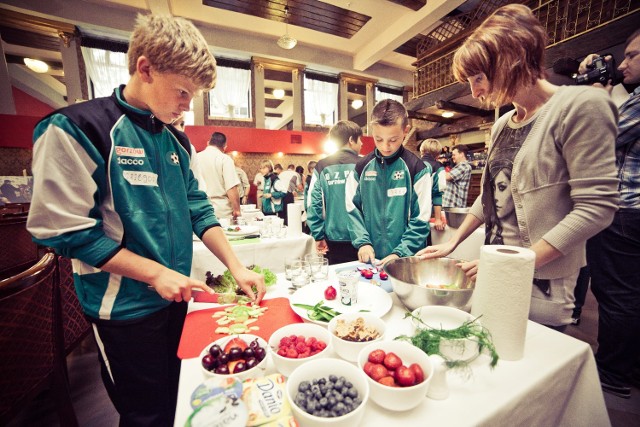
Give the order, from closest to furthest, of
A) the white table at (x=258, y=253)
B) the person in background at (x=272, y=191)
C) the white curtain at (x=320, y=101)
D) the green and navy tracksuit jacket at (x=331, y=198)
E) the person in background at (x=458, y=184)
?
the white table at (x=258, y=253), the green and navy tracksuit jacket at (x=331, y=198), the person in background at (x=458, y=184), the person in background at (x=272, y=191), the white curtain at (x=320, y=101)

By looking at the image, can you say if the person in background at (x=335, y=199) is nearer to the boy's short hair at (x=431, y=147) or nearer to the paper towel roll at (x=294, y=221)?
the paper towel roll at (x=294, y=221)

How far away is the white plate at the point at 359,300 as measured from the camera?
1089 mm

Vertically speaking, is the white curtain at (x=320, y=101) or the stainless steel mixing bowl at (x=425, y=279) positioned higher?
the white curtain at (x=320, y=101)

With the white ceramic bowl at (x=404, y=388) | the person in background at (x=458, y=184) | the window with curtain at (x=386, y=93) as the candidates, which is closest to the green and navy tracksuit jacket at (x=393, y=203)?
the white ceramic bowl at (x=404, y=388)

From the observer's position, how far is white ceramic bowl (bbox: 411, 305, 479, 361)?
2.34 feet

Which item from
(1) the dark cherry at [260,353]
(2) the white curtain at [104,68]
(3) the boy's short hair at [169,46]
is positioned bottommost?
(1) the dark cherry at [260,353]

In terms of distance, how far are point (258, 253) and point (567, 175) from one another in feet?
7.28

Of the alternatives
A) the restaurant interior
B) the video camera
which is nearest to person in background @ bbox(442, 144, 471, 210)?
the restaurant interior

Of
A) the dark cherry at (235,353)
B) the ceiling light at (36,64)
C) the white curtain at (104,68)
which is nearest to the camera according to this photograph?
the dark cherry at (235,353)

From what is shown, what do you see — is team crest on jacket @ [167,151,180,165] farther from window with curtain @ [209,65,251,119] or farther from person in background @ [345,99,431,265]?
window with curtain @ [209,65,251,119]

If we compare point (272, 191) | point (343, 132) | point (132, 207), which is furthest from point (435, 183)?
point (272, 191)

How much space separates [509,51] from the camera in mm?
985

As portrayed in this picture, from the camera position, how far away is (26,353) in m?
1.00

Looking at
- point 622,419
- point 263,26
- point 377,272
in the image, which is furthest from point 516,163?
point 263,26
